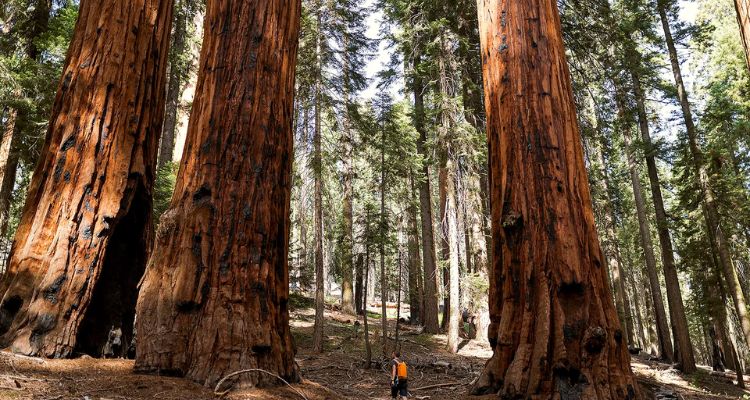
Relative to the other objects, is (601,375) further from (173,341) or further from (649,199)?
(649,199)

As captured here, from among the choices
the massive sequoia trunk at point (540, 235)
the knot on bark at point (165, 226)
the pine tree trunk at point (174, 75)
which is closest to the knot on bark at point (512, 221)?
the massive sequoia trunk at point (540, 235)

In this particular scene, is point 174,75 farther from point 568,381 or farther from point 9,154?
point 568,381

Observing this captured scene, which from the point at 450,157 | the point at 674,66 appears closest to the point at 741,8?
the point at 450,157

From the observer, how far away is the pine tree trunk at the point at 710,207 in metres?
13.3

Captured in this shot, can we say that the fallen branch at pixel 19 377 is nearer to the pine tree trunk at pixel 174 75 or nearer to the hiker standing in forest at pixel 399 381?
the hiker standing in forest at pixel 399 381

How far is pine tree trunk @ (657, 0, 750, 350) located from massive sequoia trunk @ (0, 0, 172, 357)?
1604cm

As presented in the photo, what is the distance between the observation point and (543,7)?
16.0 ft

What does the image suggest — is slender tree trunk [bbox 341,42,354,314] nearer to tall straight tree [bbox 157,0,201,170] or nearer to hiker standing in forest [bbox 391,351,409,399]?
tall straight tree [bbox 157,0,201,170]

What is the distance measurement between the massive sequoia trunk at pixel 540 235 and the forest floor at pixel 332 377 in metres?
0.69

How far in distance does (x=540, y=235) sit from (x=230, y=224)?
9.09ft

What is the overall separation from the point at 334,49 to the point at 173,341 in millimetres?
13957

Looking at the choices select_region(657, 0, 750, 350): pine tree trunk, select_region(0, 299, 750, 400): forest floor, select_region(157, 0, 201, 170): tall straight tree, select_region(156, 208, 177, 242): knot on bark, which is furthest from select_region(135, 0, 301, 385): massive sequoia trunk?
select_region(657, 0, 750, 350): pine tree trunk

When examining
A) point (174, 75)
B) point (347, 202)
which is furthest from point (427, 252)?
point (174, 75)

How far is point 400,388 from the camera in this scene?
6738 mm
